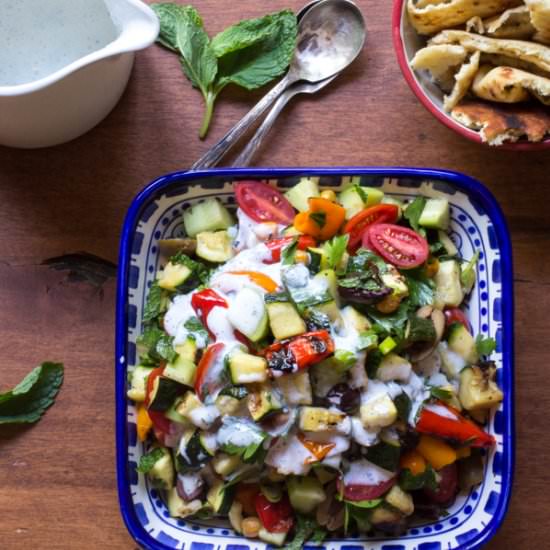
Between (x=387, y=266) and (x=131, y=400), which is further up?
(x=387, y=266)

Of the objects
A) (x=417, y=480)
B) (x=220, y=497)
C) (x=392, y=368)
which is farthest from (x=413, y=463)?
(x=220, y=497)

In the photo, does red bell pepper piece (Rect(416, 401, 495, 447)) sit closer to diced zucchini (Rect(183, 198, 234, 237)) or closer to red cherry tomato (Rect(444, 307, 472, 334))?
red cherry tomato (Rect(444, 307, 472, 334))

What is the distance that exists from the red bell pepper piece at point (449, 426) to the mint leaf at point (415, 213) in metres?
0.42

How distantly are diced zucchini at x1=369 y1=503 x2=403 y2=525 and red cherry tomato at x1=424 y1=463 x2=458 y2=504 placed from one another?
0.10 metres

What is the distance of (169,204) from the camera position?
6.40ft

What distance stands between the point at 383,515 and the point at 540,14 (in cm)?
117

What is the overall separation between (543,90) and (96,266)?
1.21 meters

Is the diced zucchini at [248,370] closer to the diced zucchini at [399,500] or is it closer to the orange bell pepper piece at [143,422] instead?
the orange bell pepper piece at [143,422]

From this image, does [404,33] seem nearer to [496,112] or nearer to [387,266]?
[496,112]

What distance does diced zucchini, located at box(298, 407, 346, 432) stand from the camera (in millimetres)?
1708

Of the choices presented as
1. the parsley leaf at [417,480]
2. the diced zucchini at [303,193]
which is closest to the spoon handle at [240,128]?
the diced zucchini at [303,193]

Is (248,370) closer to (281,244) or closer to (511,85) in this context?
(281,244)

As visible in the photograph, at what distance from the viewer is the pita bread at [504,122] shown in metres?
1.75

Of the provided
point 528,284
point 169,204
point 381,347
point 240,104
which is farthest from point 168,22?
point 528,284
